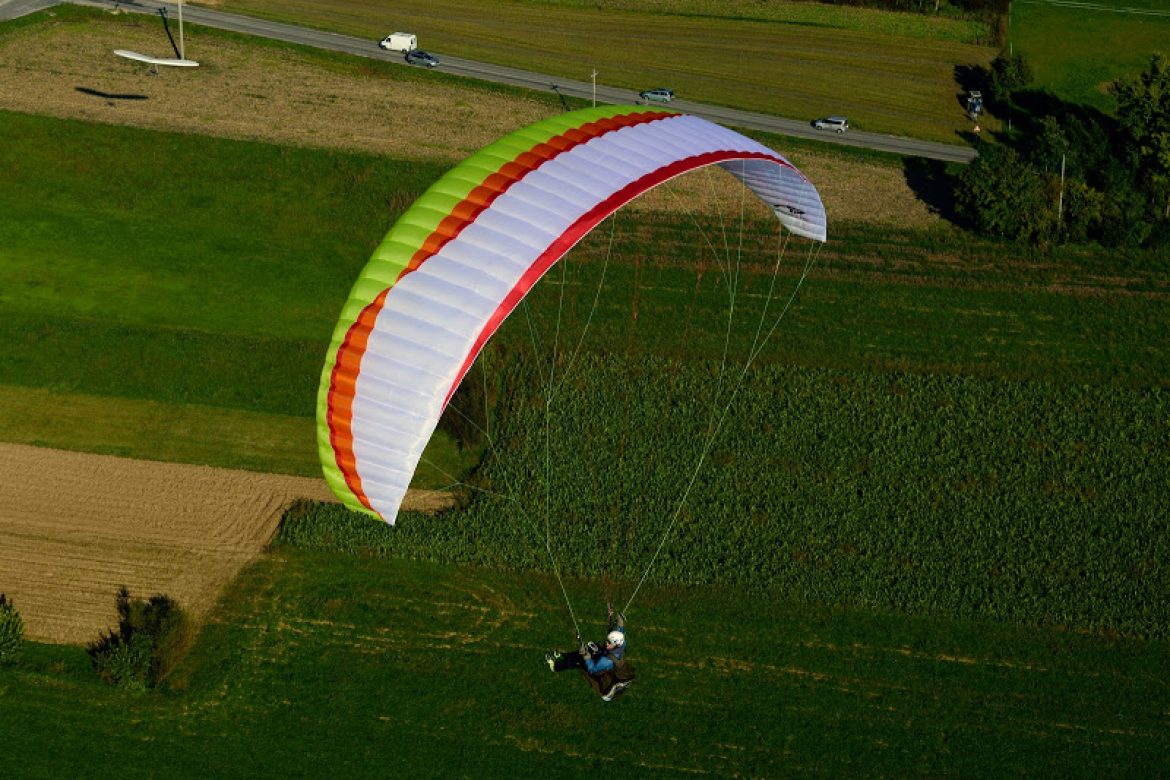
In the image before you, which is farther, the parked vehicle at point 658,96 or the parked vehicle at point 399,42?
the parked vehicle at point 399,42

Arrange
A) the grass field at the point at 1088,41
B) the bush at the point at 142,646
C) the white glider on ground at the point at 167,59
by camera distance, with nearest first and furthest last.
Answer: the bush at the point at 142,646
the white glider on ground at the point at 167,59
the grass field at the point at 1088,41

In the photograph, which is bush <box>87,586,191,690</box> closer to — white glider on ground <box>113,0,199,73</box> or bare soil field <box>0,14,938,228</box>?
bare soil field <box>0,14,938,228</box>

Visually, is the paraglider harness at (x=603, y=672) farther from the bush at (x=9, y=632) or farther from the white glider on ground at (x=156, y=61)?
the white glider on ground at (x=156, y=61)

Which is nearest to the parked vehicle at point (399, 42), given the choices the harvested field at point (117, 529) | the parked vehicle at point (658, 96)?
the parked vehicle at point (658, 96)

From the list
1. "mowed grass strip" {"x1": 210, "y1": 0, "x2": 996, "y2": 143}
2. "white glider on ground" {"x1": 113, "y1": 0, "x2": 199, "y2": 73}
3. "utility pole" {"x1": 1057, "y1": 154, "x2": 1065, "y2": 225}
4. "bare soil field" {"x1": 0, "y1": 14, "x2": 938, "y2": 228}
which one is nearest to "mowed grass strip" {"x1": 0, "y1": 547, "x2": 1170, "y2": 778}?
"utility pole" {"x1": 1057, "y1": 154, "x2": 1065, "y2": 225}

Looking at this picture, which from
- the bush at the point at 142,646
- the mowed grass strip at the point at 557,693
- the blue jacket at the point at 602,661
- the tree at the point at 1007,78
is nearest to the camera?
the blue jacket at the point at 602,661

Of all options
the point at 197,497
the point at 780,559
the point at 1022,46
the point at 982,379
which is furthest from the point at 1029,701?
the point at 1022,46

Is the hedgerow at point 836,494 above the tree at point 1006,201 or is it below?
below
